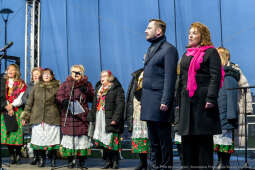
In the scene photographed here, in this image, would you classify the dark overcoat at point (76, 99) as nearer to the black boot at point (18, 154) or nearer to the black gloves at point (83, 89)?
the black gloves at point (83, 89)

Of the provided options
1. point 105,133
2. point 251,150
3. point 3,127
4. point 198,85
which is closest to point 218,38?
point 251,150

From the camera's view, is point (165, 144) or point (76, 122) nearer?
point (165, 144)

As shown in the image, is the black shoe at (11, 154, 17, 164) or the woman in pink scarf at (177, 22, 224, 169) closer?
the woman in pink scarf at (177, 22, 224, 169)

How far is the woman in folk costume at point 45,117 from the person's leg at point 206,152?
311 cm

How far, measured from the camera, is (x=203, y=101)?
11.5ft

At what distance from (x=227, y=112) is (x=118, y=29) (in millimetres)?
5364

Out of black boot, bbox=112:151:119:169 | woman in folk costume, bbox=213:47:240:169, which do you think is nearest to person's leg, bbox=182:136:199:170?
woman in folk costume, bbox=213:47:240:169

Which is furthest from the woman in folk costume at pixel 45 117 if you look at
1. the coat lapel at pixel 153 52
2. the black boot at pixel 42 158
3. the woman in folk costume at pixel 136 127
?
the coat lapel at pixel 153 52

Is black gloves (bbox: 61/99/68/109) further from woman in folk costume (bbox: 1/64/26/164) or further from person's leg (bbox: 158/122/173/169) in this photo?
person's leg (bbox: 158/122/173/169)

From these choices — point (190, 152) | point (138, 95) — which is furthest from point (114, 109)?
point (190, 152)

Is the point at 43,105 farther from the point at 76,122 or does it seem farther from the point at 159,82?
the point at 159,82

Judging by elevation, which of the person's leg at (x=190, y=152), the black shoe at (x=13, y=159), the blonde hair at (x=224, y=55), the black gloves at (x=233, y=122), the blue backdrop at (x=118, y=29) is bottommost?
the black shoe at (x=13, y=159)

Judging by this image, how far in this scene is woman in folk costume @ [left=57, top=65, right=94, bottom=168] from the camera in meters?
5.95

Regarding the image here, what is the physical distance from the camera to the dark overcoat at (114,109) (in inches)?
230
